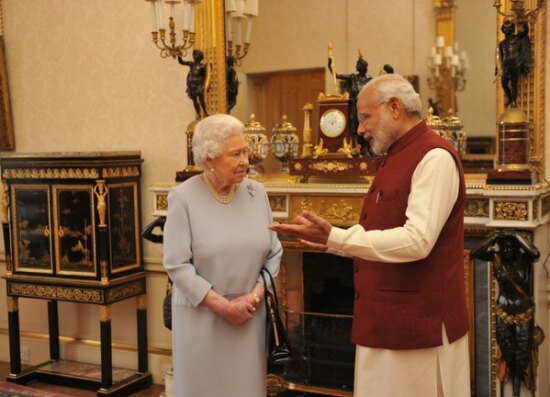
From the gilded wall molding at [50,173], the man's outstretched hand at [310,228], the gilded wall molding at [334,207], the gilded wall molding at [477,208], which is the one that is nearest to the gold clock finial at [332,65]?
the gilded wall molding at [334,207]

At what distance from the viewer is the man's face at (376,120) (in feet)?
7.67

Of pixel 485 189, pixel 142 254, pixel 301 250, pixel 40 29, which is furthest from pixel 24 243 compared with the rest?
pixel 485 189

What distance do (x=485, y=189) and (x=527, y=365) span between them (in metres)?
0.89

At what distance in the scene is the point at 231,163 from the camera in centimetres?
269

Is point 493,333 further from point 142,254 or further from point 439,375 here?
point 142,254

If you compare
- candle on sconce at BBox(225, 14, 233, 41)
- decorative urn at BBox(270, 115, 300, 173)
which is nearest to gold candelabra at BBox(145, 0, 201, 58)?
candle on sconce at BBox(225, 14, 233, 41)

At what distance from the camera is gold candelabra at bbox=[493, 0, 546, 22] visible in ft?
11.7

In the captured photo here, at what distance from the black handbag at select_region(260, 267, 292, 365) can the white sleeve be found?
62 cm

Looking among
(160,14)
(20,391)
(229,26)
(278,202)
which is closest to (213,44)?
(229,26)

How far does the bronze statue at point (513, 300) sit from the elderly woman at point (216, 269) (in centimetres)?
118

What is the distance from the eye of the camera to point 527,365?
350 cm

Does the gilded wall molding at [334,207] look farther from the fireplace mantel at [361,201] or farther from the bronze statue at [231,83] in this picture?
the bronze statue at [231,83]

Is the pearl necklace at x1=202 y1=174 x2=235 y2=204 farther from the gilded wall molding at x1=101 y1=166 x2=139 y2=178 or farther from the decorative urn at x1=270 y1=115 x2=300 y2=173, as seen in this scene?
the gilded wall molding at x1=101 y1=166 x2=139 y2=178

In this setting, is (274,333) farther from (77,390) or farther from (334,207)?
(77,390)
